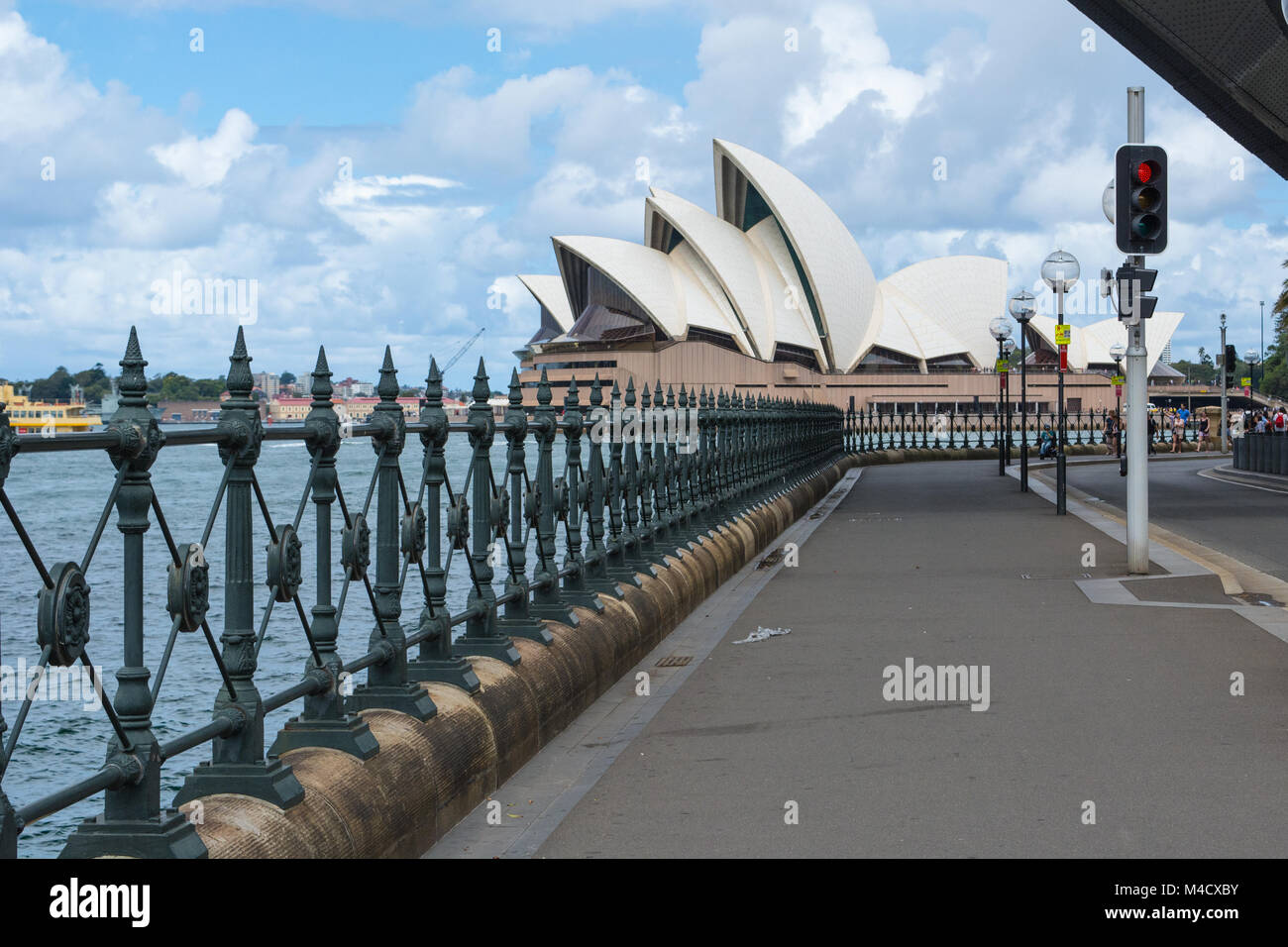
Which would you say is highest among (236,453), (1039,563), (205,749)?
(236,453)

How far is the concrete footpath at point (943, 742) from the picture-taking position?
5.00 meters

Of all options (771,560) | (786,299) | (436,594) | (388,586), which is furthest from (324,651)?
(786,299)

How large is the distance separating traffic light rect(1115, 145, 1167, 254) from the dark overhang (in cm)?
852

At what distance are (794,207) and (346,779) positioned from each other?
86.4 meters

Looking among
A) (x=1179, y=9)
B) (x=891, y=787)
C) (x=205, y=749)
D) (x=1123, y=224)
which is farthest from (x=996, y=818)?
(x=1179, y=9)

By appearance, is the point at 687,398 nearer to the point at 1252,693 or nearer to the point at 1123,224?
the point at 1123,224

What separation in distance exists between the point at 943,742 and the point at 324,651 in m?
2.95

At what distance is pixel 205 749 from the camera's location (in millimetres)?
11602

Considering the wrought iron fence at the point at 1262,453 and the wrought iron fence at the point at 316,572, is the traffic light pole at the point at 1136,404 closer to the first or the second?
the wrought iron fence at the point at 316,572

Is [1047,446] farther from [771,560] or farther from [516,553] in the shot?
[516,553]

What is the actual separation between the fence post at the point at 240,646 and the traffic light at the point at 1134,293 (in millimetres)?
10699

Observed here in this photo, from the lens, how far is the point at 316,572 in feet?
19.3
